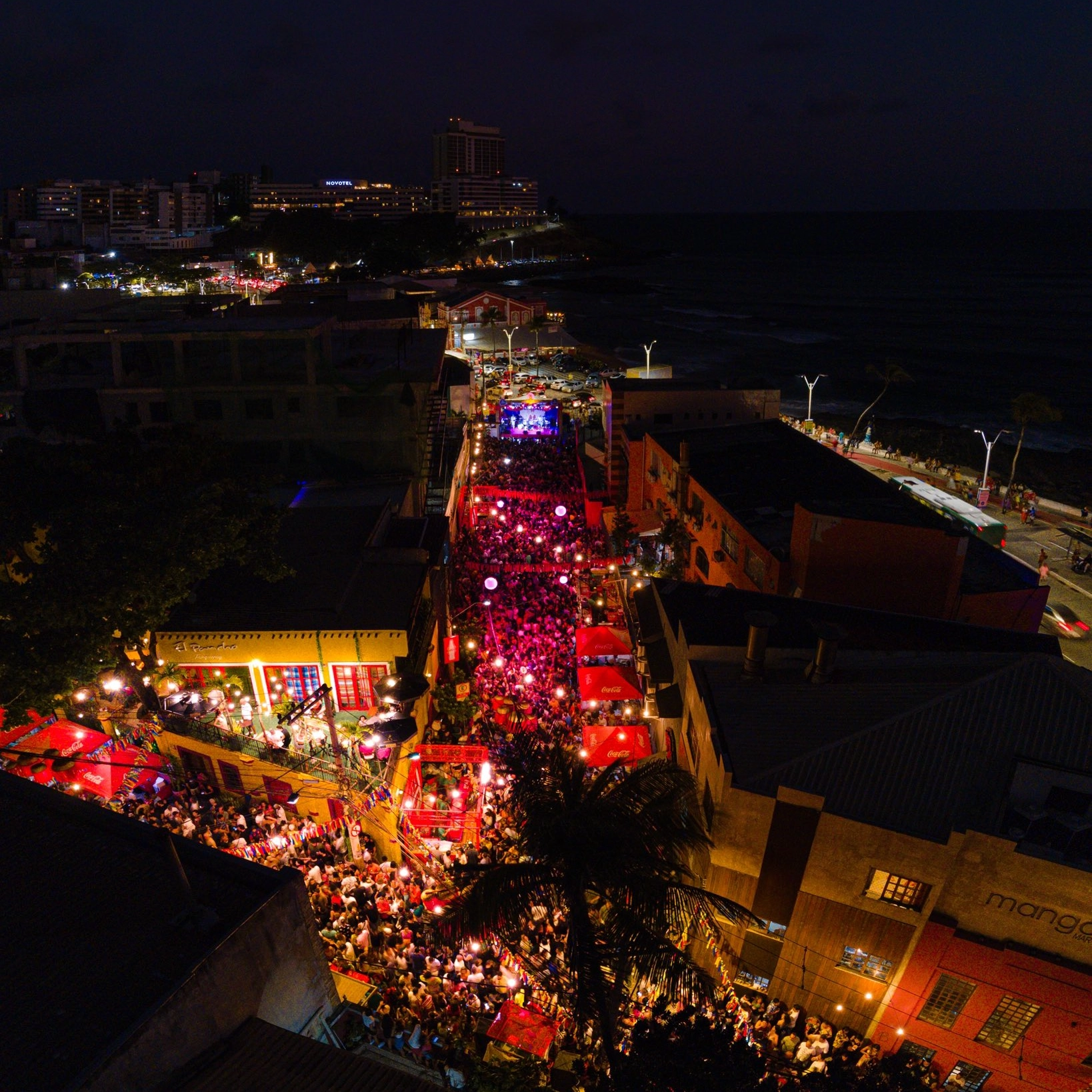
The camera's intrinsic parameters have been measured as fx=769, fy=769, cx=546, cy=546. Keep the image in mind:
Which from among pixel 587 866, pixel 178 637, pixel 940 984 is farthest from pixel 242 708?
pixel 940 984

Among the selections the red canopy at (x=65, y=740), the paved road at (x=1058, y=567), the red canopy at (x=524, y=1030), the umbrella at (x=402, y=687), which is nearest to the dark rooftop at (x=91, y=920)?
the red canopy at (x=524, y=1030)

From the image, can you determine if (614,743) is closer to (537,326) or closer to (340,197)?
(537,326)

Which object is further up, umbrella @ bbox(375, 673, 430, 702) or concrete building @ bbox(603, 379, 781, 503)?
concrete building @ bbox(603, 379, 781, 503)

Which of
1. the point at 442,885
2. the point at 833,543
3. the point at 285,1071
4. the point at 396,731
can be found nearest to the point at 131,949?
the point at 285,1071

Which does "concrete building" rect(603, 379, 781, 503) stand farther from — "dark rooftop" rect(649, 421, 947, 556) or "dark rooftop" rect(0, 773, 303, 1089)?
"dark rooftop" rect(0, 773, 303, 1089)

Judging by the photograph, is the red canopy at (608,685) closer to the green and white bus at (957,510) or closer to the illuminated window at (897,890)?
the illuminated window at (897,890)

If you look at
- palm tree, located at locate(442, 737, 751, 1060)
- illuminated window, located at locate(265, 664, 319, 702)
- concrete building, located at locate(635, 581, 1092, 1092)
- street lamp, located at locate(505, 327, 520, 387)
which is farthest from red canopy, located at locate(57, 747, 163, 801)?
street lamp, located at locate(505, 327, 520, 387)
